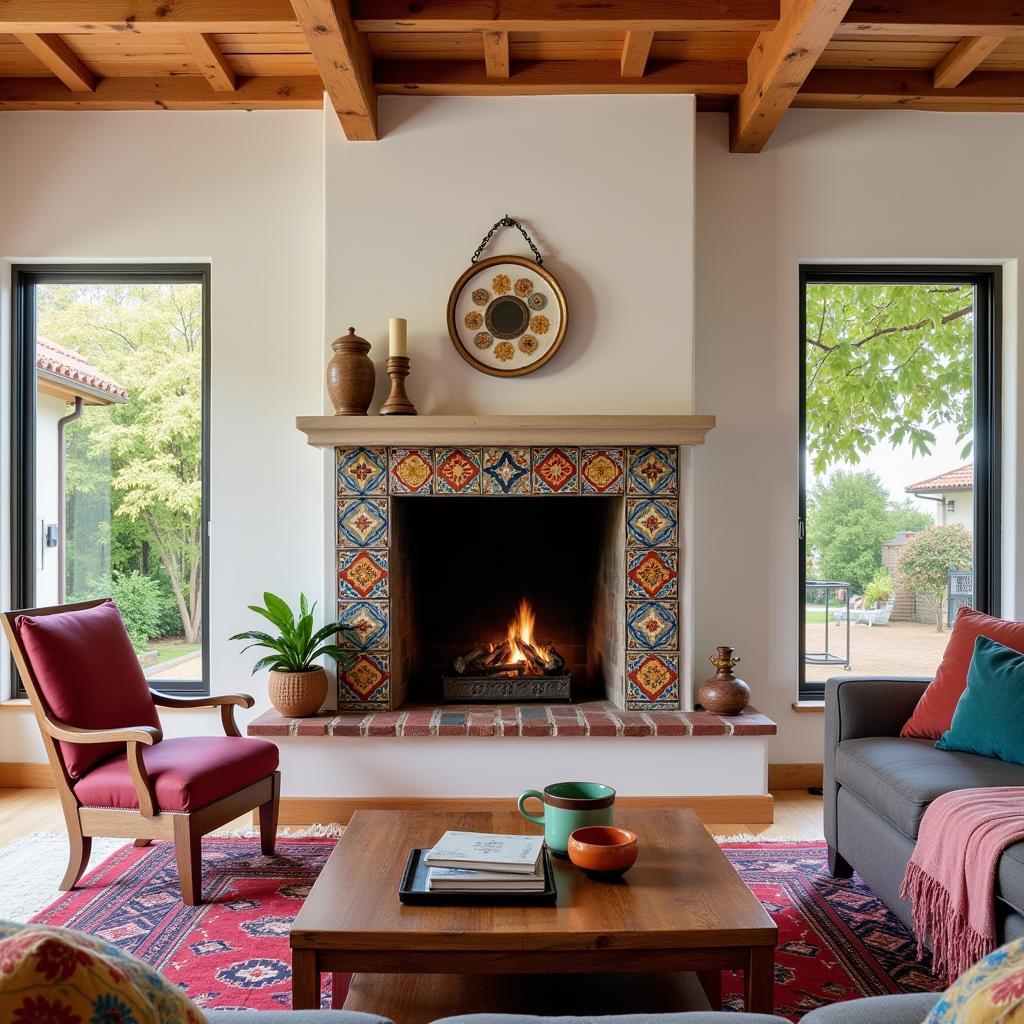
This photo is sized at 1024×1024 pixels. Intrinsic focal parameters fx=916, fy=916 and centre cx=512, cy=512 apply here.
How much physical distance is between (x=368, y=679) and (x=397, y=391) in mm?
1126

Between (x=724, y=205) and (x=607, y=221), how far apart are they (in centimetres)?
60

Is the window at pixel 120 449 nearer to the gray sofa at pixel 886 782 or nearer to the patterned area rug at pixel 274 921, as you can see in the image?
the patterned area rug at pixel 274 921

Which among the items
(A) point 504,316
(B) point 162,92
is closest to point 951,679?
(A) point 504,316

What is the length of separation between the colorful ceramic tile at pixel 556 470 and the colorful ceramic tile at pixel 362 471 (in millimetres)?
604

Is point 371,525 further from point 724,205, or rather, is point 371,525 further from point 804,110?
point 804,110

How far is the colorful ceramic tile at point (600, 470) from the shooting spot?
141 inches

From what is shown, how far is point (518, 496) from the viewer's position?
3.59 m

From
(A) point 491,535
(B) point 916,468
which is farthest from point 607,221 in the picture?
(B) point 916,468

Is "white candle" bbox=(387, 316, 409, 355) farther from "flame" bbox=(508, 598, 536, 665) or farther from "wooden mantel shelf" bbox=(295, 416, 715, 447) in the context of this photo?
"flame" bbox=(508, 598, 536, 665)

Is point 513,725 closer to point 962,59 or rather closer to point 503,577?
point 503,577

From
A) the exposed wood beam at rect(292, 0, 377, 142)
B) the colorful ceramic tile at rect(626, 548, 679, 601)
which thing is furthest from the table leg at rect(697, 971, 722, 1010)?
the exposed wood beam at rect(292, 0, 377, 142)

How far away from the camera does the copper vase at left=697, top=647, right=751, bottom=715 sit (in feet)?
11.5

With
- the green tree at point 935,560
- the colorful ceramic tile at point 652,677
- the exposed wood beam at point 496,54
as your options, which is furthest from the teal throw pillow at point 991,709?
the exposed wood beam at point 496,54

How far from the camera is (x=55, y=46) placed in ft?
11.2
